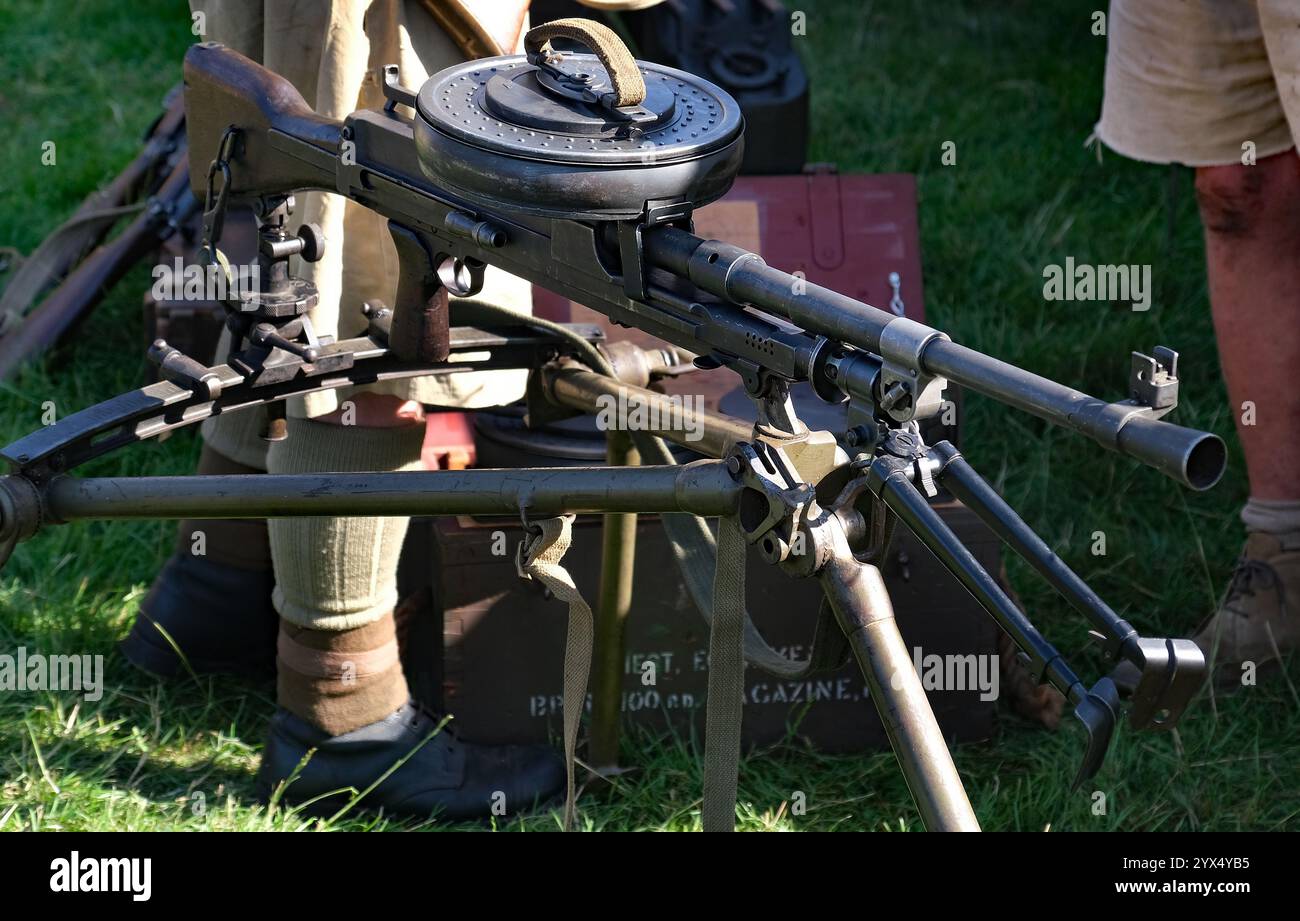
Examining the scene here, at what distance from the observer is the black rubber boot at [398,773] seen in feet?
9.62

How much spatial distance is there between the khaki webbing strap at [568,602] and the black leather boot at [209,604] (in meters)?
1.22

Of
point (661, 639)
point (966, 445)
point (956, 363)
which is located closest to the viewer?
point (956, 363)

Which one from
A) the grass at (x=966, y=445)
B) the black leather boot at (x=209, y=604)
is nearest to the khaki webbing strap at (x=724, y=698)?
the grass at (x=966, y=445)

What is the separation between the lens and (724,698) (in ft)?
6.86

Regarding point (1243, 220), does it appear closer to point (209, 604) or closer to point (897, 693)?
point (897, 693)

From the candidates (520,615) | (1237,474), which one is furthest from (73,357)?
(1237,474)

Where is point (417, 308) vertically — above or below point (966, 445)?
above

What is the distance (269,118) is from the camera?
237 cm

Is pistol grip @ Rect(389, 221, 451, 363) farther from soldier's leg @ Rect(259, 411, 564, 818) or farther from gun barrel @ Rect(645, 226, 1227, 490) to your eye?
gun barrel @ Rect(645, 226, 1227, 490)

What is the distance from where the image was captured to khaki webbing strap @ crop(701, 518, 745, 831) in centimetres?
207

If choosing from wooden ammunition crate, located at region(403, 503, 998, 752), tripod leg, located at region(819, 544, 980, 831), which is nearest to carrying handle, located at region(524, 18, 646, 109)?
tripod leg, located at region(819, 544, 980, 831)

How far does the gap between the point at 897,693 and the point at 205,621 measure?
6.28 feet

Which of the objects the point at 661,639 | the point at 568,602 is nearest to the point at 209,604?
the point at 661,639

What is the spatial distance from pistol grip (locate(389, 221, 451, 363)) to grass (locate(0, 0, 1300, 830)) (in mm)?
940
